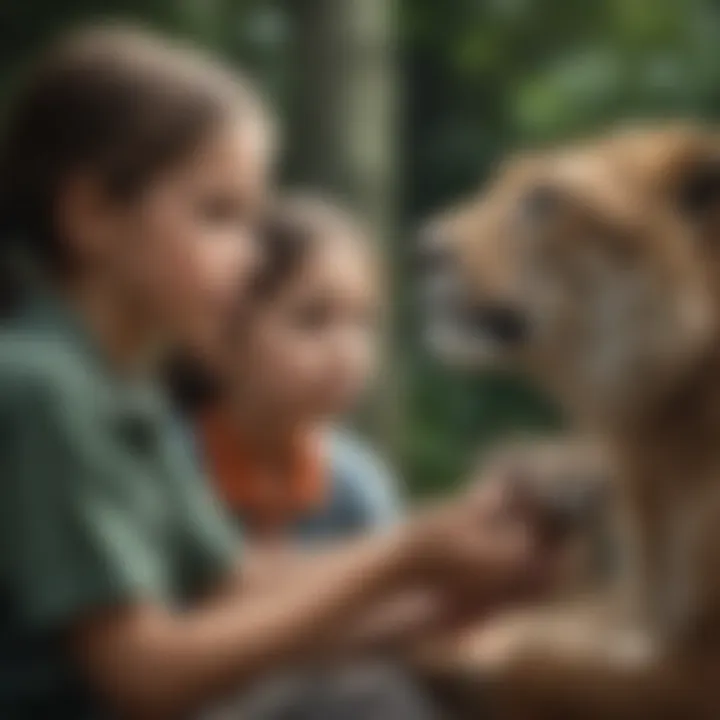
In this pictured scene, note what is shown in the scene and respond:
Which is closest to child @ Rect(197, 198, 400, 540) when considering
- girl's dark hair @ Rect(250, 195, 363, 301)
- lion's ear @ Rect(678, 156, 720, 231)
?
girl's dark hair @ Rect(250, 195, 363, 301)

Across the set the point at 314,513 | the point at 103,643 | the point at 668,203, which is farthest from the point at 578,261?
the point at 103,643

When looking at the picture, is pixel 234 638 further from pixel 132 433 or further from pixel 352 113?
pixel 352 113

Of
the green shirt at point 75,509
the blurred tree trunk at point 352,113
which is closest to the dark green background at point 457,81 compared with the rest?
the blurred tree trunk at point 352,113

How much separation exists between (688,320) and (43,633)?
1.41 ft

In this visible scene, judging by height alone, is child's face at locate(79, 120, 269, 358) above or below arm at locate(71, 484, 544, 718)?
above

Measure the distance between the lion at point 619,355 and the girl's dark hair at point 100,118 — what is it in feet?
0.54

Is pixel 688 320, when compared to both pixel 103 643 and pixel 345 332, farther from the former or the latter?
pixel 103 643

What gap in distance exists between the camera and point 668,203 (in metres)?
0.88

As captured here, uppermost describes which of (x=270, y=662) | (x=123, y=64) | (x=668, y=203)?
(x=123, y=64)

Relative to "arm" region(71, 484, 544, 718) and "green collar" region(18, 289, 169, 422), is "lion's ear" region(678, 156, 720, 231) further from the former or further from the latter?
"green collar" region(18, 289, 169, 422)

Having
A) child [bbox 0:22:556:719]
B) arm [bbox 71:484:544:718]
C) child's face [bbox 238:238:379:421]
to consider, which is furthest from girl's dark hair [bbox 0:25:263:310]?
arm [bbox 71:484:544:718]

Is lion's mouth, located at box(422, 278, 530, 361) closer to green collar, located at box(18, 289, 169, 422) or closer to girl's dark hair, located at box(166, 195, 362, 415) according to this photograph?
girl's dark hair, located at box(166, 195, 362, 415)

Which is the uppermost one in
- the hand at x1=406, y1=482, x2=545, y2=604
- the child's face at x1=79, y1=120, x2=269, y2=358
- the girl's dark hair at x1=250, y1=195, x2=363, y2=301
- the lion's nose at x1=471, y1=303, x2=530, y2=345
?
the child's face at x1=79, y1=120, x2=269, y2=358

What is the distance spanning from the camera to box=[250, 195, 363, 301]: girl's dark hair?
0.90 meters
